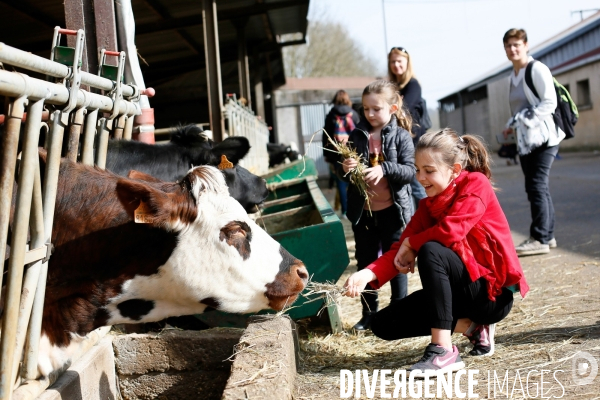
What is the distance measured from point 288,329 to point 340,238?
1.09 meters

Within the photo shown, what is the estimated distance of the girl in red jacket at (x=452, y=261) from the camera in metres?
3.27

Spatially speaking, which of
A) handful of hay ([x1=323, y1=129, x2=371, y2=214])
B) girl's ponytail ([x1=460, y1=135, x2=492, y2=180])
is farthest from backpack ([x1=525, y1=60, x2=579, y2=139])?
girl's ponytail ([x1=460, y1=135, x2=492, y2=180])

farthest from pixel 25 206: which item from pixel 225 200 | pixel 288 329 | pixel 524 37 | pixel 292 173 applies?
pixel 292 173

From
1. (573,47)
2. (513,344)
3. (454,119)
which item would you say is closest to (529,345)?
(513,344)

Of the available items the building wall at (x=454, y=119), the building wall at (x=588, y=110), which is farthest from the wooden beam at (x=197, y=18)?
the building wall at (x=454, y=119)

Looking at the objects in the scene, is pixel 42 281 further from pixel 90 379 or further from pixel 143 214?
pixel 90 379

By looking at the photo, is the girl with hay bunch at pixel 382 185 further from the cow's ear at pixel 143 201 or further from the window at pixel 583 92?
the window at pixel 583 92

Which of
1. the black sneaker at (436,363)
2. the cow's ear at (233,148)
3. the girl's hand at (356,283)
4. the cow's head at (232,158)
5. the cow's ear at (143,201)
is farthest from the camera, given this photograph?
the cow's ear at (233,148)

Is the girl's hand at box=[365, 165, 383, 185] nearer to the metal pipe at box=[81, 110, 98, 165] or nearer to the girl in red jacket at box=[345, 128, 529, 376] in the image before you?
the girl in red jacket at box=[345, 128, 529, 376]

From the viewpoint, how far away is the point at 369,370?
11.4 feet

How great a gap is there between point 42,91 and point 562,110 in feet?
15.9

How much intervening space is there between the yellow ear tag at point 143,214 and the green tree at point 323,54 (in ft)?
132

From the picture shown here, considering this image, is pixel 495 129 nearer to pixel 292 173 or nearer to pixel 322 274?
pixel 292 173

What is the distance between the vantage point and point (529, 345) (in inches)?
143
